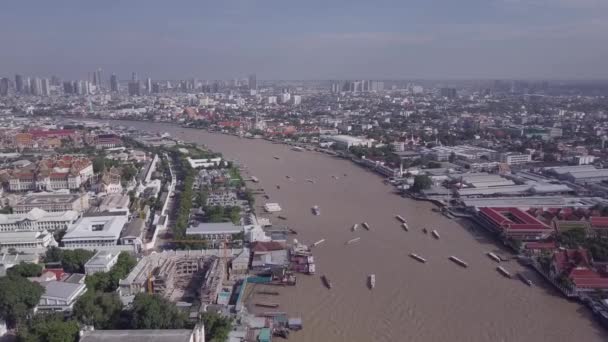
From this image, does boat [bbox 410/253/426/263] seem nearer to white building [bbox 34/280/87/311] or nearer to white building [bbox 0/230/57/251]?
white building [bbox 34/280/87/311]

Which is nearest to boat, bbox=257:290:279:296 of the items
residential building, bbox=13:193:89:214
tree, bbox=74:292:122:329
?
tree, bbox=74:292:122:329

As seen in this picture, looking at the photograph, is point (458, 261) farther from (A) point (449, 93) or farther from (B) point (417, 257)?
(A) point (449, 93)

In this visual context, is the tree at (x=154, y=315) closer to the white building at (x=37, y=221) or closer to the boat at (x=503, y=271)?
the boat at (x=503, y=271)

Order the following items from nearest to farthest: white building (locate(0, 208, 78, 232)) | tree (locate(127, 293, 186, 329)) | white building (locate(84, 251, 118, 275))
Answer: tree (locate(127, 293, 186, 329)), white building (locate(84, 251, 118, 275)), white building (locate(0, 208, 78, 232))

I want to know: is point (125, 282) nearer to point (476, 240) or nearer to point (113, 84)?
point (476, 240)

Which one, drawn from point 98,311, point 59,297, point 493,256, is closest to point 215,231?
point 59,297
